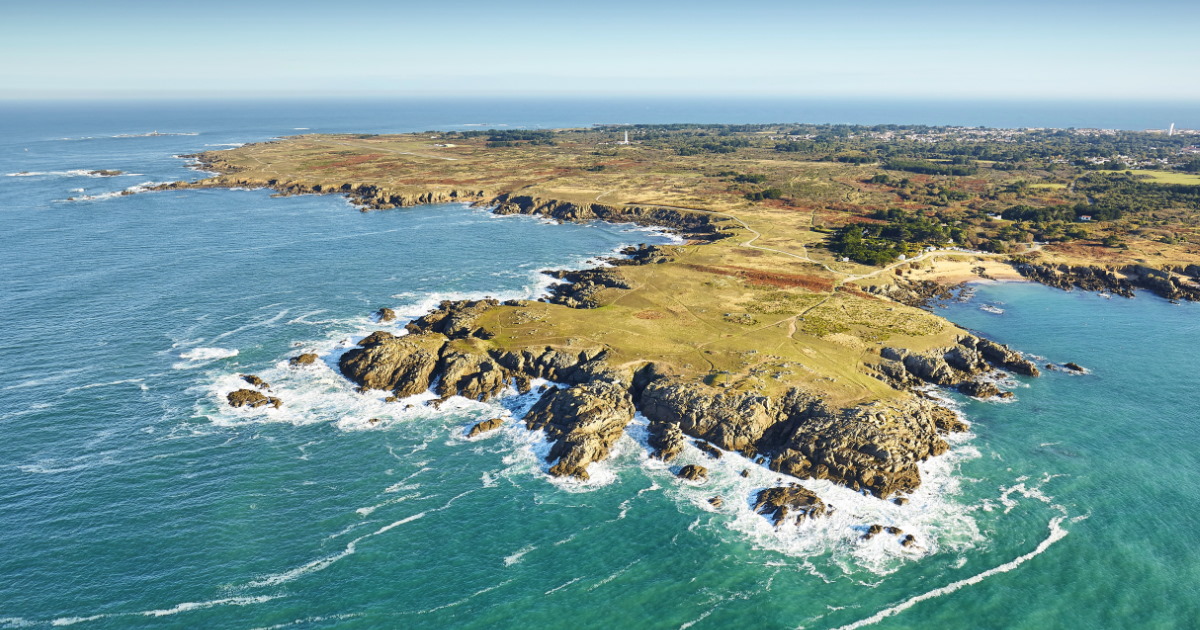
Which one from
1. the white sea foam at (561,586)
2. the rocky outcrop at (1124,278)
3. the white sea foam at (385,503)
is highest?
the rocky outcrop at (1124,278)

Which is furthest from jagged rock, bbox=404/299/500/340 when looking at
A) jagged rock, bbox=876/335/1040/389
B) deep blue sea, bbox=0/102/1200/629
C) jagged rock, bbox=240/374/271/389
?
jagged rock, bbox=876/335/1040/389

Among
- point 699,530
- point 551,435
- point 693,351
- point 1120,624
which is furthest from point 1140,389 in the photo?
point 551,435

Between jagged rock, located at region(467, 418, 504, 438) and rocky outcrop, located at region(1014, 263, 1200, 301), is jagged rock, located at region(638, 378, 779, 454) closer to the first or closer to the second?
jagged rock, located at region(467, 418, 504, 438)

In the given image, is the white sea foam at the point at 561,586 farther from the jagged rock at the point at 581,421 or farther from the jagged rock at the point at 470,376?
the jagged rock at the point at 470,376

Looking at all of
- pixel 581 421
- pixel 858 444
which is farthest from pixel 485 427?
pixel 858 444

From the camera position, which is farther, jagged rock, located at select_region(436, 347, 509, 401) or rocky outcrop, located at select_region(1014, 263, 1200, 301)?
rocky outcrop, located at select_region(1014, 263, 1200, 301)

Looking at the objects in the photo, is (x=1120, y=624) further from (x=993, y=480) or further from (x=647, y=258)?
(x=647, y=258)

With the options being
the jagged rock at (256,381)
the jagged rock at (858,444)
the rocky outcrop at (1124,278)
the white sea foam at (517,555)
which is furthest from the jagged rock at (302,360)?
the rocky outcrop at (1124,278)
